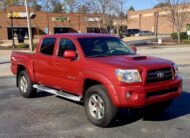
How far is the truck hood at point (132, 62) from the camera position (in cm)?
584

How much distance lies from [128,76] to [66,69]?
179cm

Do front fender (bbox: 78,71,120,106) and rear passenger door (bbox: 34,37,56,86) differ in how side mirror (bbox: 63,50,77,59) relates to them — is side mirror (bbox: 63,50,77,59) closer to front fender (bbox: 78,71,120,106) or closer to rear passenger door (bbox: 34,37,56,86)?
front fender (bbox: 78,71,120,106)

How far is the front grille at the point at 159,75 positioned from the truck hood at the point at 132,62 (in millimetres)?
80

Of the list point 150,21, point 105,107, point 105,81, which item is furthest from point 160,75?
point 150,21

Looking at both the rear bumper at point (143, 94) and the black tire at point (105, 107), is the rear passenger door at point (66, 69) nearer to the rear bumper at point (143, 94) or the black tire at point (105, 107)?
the black tire at point (105, 107)

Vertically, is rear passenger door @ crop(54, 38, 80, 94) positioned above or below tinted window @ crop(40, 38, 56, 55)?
below

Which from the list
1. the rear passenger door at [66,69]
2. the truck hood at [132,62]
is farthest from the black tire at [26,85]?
the truck hood at [132,62]

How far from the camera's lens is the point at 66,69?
7035mm

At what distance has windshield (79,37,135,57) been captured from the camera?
687 centimetres

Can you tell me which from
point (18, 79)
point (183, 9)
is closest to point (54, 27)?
point (183, 9)

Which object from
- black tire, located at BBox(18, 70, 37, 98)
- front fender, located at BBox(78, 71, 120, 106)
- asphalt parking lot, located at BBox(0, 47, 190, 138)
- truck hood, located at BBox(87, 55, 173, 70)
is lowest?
asphalt parking lot, located at BBox(0, 47, 190, 138)

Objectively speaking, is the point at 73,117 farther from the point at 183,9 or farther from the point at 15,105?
the point at 183,9

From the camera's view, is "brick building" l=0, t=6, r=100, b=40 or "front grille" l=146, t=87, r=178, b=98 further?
"brick building" l=0, t=6, r=100, b=40

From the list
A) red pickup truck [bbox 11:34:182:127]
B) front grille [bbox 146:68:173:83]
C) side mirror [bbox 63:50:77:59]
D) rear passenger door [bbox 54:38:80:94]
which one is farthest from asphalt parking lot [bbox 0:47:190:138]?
side mirror [bbox 63:50:77:59]
